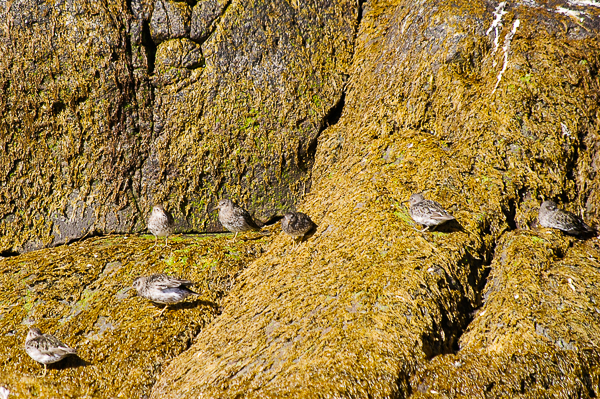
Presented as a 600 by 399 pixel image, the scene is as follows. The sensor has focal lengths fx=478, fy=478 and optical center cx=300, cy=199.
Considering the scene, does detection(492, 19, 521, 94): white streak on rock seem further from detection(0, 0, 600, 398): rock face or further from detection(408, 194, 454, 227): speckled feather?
detection(408, 194, 454, 227): speckled feather

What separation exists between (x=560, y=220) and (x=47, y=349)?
6194 millimetres

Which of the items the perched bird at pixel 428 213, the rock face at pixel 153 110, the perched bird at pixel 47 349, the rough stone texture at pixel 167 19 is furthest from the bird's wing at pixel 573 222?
the rough stone texture at pixel 167 19

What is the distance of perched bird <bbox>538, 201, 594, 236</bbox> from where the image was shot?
19.4 feet

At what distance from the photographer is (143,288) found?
19.8ft

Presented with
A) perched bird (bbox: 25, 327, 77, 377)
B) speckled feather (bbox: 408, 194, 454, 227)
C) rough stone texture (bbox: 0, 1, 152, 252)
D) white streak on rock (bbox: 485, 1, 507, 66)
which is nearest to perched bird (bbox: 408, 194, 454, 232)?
speckled feather (bbox: 408, 194, 454, 227)

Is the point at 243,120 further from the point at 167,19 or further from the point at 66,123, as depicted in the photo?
the point at 66,123

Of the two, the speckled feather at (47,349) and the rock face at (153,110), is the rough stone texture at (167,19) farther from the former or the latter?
the speckled feather at (47,349)

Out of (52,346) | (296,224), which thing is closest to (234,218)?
(296,224)

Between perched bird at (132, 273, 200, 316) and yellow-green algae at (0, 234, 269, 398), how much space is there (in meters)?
0.30

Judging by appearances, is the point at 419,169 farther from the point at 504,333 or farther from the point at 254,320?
the point at 254,320

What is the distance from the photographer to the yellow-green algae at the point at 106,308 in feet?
17.8

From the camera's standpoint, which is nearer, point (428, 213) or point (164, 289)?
point (428, 213)

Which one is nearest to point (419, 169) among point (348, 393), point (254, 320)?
point (254, 320)

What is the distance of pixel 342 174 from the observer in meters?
7.52
